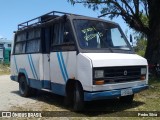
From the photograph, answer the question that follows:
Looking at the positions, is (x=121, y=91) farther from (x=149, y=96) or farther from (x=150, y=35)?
(x=150, y=35)

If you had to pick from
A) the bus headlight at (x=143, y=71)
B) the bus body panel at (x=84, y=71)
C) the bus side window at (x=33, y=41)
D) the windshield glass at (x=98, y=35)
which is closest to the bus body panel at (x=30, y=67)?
the bus side window at (x=33, y=41)

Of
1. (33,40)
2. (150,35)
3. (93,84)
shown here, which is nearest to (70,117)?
(93,84)

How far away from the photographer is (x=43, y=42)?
36.4 ft

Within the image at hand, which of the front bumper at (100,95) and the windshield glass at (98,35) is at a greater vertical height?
the windshield glass at (98,35)

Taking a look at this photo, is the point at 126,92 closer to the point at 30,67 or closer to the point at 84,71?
the point at 84,71

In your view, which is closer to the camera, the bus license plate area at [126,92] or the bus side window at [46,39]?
the bus license plate area at [126,92]

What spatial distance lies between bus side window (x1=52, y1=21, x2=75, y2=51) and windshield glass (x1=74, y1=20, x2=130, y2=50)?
25 cm

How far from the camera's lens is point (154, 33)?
54.6ft

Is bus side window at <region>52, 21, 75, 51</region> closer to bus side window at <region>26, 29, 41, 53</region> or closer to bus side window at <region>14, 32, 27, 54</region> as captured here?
bus side window at <region>26, 29, 41, 53</region>

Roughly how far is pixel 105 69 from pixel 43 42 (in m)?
3.36

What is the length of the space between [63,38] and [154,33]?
8.28 m

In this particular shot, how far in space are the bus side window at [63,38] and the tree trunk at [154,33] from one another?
25.8ft

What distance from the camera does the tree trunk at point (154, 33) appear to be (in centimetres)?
1648

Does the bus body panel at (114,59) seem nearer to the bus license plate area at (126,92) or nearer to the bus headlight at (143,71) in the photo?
the bus headlight at (143,71)
